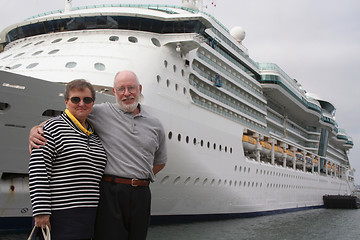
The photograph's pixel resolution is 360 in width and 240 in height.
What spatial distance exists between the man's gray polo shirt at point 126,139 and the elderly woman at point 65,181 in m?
0.19

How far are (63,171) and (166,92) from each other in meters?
10.9

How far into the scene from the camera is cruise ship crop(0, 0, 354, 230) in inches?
375

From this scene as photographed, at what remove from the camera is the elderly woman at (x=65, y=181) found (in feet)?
9.09

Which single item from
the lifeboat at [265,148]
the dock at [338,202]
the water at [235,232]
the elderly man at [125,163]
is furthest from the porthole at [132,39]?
the dock at [338,202]

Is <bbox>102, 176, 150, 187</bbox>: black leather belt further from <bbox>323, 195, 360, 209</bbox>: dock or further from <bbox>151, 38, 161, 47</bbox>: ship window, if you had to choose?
<bbox>323, 195, 360, 209</bbox>: dock

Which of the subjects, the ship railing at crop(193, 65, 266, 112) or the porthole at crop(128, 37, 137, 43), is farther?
the ship railing at crop(193, 65, 266, 112)

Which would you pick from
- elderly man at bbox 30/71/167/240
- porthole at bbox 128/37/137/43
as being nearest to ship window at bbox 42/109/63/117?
porthole at bbox 128/37/137/43

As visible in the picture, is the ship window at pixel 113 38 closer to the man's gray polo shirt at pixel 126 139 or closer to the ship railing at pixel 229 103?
the ship railing at pixel 229 103

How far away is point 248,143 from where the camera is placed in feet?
67.4

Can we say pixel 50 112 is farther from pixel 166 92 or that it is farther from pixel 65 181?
pixel 65 181

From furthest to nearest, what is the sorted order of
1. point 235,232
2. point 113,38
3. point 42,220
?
point 235,232, point 113,38, point 42,220

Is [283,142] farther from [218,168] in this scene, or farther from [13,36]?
[13,36]

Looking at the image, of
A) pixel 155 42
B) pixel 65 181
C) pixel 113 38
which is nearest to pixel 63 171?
pixel 65 181

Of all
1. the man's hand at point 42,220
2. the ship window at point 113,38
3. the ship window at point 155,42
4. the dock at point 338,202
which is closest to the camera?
the man's hand at point 42,220
